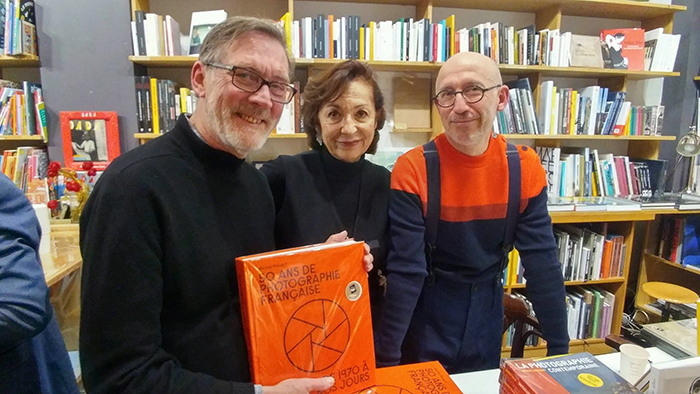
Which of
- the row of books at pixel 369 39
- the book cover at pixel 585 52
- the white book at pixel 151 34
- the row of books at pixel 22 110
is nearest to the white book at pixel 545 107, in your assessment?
the book cover at pixel 585 52

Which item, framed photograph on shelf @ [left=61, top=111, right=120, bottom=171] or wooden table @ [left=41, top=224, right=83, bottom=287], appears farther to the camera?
framed photograph on shelf @ [left=61, top=111, right=120, bottom=171]

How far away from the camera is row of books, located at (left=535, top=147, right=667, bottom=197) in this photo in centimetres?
286

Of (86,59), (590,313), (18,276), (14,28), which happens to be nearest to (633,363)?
(18,276)

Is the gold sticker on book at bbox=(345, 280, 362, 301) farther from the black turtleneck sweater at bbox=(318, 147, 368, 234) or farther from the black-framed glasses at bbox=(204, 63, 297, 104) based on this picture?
the black-framed glasses at bbox=(204, 63, 297, 104)

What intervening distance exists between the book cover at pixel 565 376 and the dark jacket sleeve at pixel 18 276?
1.13m

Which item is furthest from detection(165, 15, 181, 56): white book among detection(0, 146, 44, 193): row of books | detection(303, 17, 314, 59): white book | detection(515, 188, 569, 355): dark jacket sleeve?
detection(515, 188, 569, 355): dark jacket sleeve

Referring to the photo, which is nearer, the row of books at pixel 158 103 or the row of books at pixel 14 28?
the row of books at pixel 14 28

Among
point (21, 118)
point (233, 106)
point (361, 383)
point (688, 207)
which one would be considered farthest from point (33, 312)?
point (688, 207)

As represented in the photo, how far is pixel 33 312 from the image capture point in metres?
0.96

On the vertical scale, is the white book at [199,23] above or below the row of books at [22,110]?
above

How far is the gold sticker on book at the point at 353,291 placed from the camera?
0.93 metres

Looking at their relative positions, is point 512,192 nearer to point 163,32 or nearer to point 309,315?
point 309,315

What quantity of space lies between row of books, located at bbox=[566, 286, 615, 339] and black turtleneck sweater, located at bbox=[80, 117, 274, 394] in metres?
2.73

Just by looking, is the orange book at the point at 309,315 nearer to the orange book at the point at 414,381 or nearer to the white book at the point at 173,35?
the orange book at the point at 414,381
